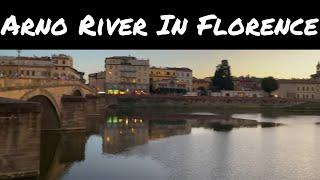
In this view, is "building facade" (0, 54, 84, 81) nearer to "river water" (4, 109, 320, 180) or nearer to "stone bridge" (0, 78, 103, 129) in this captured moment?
"stone bridge" (0, 78, 103, 129)

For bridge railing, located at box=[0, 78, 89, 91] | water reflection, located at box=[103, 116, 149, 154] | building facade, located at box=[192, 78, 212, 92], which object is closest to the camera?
bridge railing, located at box=[0, 78, 89, 91]

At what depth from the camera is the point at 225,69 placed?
143 meters

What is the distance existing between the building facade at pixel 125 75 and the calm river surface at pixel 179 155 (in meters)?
85.1

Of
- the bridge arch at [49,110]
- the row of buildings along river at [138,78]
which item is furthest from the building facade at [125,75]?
the bridge arch at [49,110]

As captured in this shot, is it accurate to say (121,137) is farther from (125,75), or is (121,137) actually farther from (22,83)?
(125,75)

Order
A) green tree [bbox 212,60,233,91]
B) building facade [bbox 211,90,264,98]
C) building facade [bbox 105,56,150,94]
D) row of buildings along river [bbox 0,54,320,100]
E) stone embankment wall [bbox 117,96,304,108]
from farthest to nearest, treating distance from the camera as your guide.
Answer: green tree [bbox 212,60,233,91]
building facade [bbox 211,90,264,98]
building facade [bbox 105,56,150,94]
row of buildings along river [bbox 0,54,320,100]
stone embankment wall [bbox 117,96,304,108]

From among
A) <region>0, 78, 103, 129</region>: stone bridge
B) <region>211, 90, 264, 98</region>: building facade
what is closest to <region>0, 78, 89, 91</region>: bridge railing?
<region>0, 78, 103, 129</region>: stone bridge

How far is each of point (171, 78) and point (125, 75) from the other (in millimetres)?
14980

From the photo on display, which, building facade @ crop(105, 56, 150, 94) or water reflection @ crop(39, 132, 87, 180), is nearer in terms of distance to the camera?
water reflection @ crop(39, 132, 87, 180)

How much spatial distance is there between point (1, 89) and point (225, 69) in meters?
118

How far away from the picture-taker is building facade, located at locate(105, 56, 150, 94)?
137m

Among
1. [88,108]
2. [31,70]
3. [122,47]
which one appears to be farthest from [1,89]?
[31,70]

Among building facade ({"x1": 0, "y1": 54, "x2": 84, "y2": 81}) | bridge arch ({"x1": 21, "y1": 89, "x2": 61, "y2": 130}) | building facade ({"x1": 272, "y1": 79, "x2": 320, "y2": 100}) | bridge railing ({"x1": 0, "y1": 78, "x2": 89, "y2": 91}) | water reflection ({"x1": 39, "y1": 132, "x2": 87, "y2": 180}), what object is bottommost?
water reflection ({"x1": 39, "y1": 132, "x2": 87, "y2": 180})

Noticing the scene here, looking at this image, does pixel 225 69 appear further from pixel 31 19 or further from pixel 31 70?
pixel 31 19
